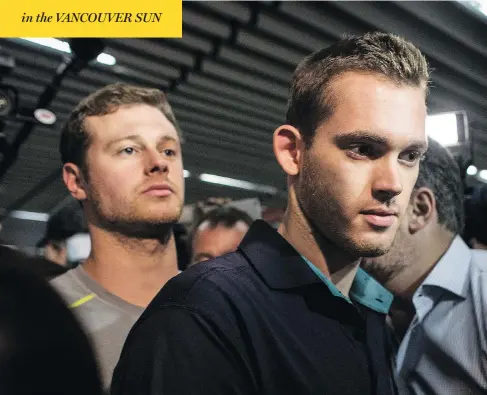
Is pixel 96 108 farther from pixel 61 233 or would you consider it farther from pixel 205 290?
pixel 61 233

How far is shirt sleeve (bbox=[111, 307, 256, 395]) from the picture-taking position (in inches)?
35.3

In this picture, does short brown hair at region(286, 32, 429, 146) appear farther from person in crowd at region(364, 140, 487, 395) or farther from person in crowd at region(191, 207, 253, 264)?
person in crowd at region(191, 207, 253, 264)

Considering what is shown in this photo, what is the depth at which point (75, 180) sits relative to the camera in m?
1.79

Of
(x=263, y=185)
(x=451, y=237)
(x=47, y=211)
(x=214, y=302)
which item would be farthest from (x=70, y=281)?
(x=47, y=211)

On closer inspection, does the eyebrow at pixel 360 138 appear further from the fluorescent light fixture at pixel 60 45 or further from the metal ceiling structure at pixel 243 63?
the fluorescent light fixture at pixel 60 45

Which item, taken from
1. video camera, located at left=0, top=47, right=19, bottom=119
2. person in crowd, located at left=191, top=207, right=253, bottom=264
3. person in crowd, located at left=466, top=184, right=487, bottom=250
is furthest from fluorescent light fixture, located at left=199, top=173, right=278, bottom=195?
person in crowd, located at left=466, top=184, right=487, bottom=250

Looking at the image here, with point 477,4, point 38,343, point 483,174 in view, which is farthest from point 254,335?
point 483,174

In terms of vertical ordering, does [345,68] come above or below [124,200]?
above

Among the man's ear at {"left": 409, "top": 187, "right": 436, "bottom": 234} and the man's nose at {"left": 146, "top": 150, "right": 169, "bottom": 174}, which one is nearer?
the man's nose at {"left": 146, "top": 150, "right": 169, "bottom": 174}

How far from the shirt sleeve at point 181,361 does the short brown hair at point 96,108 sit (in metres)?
0.94

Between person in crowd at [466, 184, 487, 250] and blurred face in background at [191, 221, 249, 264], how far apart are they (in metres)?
1.06

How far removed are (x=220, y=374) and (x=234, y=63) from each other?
17.5 ft

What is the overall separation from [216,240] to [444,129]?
1.21m

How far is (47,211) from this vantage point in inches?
424
